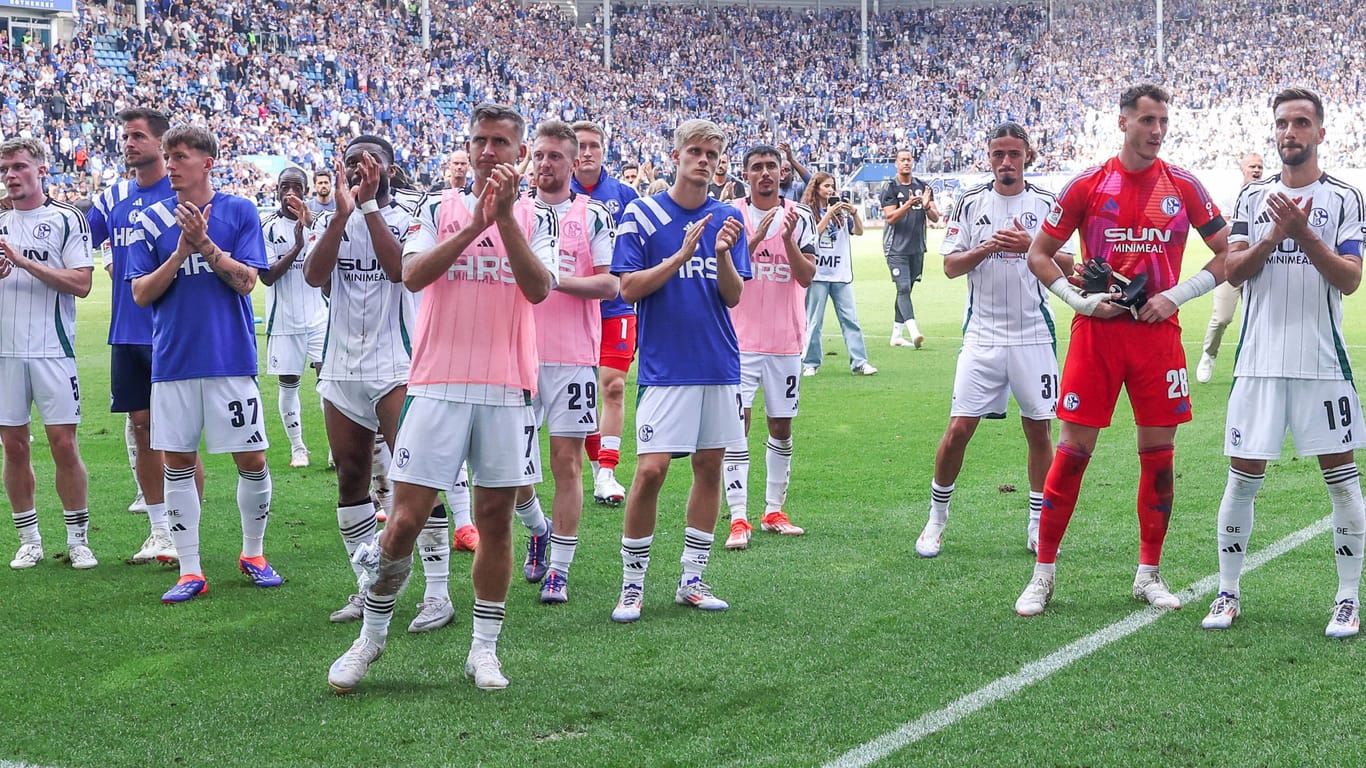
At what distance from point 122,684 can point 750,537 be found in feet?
11.8

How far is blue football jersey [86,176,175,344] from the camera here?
690 cm

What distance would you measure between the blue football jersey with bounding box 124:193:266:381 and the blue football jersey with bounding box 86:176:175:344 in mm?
308

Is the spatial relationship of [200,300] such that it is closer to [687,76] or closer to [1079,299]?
[1079,299]

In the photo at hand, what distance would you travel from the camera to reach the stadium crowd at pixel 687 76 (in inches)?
1602

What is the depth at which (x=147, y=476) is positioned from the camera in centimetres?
734

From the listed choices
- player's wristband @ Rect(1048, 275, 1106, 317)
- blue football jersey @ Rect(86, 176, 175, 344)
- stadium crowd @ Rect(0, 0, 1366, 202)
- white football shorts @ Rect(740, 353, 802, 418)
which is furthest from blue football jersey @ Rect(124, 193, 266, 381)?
stadium crowd @ Rect(0, 0, 1366, 202)

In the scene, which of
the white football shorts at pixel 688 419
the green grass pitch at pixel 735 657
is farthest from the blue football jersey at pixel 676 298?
the green grass pitch at pixel 735 657

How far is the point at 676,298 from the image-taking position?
6008 millimetres

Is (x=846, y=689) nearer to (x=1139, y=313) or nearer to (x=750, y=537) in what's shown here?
(x=1139, y=313)

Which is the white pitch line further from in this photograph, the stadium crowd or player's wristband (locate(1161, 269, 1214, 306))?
the stadium crowd

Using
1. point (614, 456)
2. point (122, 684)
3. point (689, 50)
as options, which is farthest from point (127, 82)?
point (122, 684)

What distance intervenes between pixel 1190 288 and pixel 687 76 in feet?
181

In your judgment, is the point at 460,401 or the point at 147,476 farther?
the point at 147,476

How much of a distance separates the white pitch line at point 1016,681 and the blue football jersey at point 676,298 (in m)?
1.85
